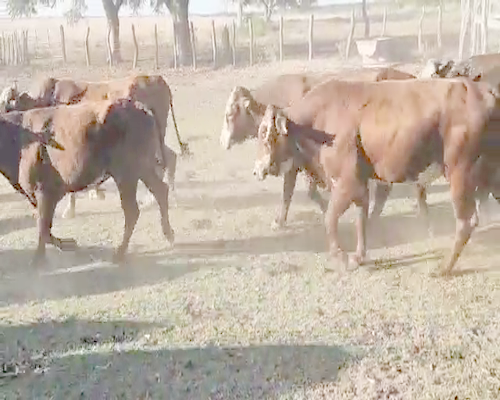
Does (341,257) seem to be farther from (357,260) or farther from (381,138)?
(381,138)

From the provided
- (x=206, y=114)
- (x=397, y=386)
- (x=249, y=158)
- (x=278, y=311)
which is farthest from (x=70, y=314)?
(x=206, y=114)

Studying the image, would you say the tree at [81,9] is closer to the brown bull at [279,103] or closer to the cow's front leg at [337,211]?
the brown bull at [279,103]

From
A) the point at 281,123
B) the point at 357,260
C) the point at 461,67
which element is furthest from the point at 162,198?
the point at 461,67

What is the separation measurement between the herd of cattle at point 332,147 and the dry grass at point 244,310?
38 cm

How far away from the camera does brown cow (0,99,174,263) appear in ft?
25.8

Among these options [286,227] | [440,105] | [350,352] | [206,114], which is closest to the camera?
[350,352]

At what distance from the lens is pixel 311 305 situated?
21.7ft

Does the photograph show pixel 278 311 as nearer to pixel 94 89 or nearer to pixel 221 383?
pixel 221 383

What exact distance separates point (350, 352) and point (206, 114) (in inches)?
496

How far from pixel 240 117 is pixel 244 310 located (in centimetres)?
357

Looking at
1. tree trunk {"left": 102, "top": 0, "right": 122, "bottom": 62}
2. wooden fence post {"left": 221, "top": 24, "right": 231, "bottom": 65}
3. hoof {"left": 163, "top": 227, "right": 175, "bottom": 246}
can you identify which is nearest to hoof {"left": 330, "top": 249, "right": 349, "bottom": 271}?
hoof {"left": 163, "top": 227, "right": 175, "bottom": 246}

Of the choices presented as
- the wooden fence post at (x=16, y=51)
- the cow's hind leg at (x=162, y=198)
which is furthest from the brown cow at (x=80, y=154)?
the wooden fence post at (x=16, y=51)

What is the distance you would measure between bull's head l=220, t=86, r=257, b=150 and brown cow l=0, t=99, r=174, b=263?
1.53 meters

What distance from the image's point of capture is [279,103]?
9672mm
